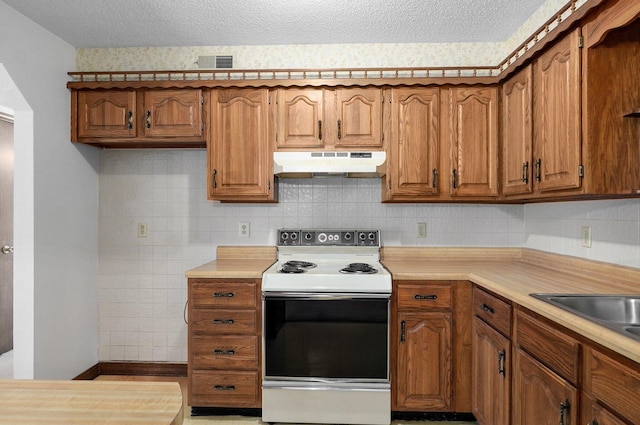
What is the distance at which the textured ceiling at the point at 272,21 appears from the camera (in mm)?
2453

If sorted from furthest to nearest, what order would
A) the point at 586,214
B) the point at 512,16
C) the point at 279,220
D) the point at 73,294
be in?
the point at 279,220 < the point at 73,294 < the point at 512,16 < the point at 586,214

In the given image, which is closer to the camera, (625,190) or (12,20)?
(625,190)

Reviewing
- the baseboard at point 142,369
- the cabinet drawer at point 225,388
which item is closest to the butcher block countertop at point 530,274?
the cabinet drawer at point 225,388

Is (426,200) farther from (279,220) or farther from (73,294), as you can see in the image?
(73,294)

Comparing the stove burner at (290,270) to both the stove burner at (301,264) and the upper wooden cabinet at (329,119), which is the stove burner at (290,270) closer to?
the stove burner at (301,264)

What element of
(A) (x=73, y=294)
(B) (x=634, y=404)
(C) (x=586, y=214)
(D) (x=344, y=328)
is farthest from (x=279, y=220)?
(B) (x=634, y=404)

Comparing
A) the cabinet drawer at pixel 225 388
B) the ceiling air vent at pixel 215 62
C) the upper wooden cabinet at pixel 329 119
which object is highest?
the ceiling air vent at pixel 215 62

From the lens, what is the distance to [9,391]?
2.54 feet

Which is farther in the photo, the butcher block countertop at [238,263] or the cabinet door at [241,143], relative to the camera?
the cabinet door at [241,143]

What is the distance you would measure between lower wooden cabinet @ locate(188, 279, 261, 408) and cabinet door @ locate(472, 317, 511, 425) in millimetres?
1278

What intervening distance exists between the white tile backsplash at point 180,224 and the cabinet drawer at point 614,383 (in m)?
1.78

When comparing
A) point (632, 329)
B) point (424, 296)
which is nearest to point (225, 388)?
point (424, 296)

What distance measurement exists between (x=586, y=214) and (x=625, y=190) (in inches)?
21.7

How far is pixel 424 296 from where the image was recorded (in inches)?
95.7
